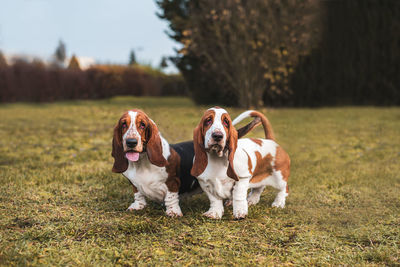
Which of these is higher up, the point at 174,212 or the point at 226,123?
the point at 226,123

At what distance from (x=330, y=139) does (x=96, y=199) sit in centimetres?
620

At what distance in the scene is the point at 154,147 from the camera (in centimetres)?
340

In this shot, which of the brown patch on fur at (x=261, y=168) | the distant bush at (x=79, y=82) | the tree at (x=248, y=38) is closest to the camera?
the brown patch on fur at (x=261, y=168)

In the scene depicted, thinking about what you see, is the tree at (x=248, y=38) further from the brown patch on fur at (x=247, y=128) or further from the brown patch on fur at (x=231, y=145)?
the brown patch on fur at (x=231, y=145)

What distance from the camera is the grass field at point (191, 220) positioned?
285 cm

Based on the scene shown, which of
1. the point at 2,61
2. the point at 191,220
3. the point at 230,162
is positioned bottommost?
the point at 191,220

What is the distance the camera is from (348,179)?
5332 millimetres

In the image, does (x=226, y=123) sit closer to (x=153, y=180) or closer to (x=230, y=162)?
(x=230, y=162)

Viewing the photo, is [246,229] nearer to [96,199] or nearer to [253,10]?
[96,199]

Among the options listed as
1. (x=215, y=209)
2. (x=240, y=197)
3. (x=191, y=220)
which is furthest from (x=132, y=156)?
(x=240, y=197)

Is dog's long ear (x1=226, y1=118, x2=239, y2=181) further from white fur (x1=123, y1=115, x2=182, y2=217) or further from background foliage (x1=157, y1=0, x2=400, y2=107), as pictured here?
background foliage (x1=157, y1=0, x2=400, y2=107)

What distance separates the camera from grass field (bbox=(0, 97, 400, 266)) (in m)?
2.85

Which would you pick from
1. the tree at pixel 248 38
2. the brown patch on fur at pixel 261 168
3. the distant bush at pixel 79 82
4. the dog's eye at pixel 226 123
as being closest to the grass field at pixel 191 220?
the brown patch on fur at pixel 261 168

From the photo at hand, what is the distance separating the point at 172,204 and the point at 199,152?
0.65 meters
